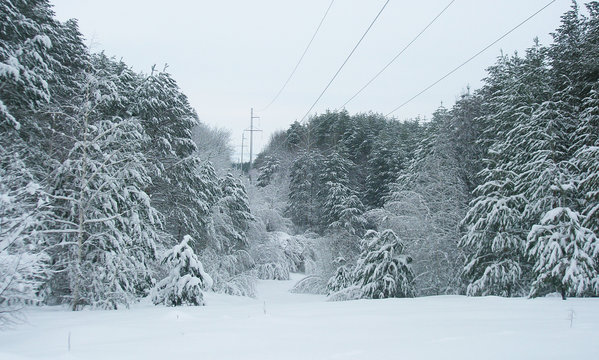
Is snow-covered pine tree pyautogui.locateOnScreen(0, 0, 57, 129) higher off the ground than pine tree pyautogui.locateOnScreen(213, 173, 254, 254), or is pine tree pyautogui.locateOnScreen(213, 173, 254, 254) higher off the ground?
snow-covered pine tree pyautogui.locateOnScreen(0, 0, 57, 129)

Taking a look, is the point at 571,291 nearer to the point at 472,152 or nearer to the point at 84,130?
the point at 472,152

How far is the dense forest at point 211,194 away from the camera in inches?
445

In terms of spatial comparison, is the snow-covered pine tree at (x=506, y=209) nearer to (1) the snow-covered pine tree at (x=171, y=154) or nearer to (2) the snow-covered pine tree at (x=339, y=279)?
(2) the snow-covered pine tree at (x=339, y=279)

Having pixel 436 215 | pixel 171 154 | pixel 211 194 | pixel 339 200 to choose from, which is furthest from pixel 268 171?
pixel 171 154

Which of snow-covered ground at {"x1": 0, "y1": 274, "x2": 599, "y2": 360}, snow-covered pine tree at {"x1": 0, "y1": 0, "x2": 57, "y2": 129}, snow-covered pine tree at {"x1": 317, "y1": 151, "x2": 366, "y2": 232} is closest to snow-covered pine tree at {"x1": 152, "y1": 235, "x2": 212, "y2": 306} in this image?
snow-covered ground at {"x1": 0, "y1": 274, "x2": 599, "y2": 360}

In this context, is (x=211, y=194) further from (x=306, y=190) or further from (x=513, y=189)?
(x=306, y=190)

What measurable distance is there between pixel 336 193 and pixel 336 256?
7790 millimetres

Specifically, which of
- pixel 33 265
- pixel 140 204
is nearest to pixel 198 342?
pixel 33 265

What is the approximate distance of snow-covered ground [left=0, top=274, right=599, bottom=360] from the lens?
420 centimetres

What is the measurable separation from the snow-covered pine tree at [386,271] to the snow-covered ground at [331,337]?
7809mm

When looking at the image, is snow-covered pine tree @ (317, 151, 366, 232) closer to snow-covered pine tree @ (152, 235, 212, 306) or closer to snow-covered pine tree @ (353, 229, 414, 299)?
snow-covered pine tree @ (353, 229, 414, 299)

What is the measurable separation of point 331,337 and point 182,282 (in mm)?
7153

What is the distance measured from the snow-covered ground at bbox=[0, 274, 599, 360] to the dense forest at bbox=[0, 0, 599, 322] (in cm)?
130

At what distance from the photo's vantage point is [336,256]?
26.3 metres
